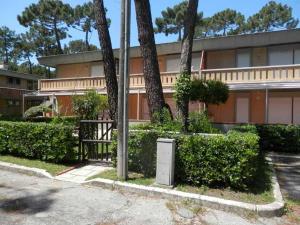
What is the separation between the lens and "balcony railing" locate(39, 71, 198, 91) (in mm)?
21875

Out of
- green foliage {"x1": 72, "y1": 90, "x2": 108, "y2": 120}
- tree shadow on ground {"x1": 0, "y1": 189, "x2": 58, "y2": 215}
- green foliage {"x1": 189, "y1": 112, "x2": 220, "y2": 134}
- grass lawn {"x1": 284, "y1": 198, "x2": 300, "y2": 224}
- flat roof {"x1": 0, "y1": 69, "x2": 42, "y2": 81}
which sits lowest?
grass lawn {"x1": 284, "y1": 198, "x2": 300, "y2": 224}

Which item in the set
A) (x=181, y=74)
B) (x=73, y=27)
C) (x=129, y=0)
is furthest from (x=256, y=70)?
(x=73, y=27)

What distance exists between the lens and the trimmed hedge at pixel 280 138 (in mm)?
14891

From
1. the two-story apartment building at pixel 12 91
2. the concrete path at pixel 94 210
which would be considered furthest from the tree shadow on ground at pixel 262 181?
the two-story apartment building at pixel 12 91

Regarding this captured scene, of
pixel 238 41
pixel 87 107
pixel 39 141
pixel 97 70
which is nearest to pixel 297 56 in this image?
pixel 238 41

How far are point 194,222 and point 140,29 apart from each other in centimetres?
656

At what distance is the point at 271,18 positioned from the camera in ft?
155

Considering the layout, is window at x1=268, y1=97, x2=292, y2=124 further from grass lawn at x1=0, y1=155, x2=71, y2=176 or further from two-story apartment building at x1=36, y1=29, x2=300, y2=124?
grass lawn at x1=0, y1=155, x2=71, y2=176

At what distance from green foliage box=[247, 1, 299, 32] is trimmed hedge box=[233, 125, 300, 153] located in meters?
35.2

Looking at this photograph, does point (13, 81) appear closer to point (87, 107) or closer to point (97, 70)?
point (97, 70)

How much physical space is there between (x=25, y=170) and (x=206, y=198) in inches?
203

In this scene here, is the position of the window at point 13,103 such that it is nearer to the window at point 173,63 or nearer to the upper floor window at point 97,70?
the upper floor window at point 97,70

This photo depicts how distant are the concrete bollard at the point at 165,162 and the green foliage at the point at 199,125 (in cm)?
264

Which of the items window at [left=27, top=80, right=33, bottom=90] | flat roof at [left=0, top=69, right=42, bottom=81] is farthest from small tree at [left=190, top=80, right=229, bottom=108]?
window at [left=27, top=80, right=33, bottom=90]
